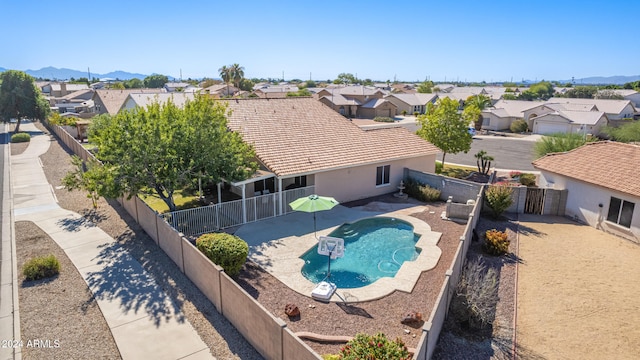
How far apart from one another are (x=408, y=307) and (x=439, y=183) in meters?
13.5

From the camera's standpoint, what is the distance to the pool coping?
45.0ft

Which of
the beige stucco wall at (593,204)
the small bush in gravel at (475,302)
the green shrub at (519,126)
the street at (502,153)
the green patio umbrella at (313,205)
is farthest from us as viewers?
the green shrub at (519,126)

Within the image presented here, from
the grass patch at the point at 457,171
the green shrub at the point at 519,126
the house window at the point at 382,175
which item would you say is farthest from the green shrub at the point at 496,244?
the green shrub at the point at 519,126

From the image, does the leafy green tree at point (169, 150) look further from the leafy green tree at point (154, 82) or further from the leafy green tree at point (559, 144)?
the leafy green tree at point (154, 82)

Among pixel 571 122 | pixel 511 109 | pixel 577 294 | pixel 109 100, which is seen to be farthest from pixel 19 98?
pixel 571 122

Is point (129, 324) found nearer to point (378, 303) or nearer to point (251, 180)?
point (378, 303)

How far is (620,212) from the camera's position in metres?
19.2

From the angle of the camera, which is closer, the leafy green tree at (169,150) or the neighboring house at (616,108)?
the leafy green tree at (169,150)

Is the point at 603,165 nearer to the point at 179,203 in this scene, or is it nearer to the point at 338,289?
the point at 338,289

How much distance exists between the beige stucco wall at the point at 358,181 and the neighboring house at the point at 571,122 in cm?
3745

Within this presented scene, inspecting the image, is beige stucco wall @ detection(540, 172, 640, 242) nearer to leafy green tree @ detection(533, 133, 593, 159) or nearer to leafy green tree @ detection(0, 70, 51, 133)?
leafy green tree @ detection(533, 133, 593, 159)

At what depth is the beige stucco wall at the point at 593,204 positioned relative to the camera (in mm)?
18562

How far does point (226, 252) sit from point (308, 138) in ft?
39.7

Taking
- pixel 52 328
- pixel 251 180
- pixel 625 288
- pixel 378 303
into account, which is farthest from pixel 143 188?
pixel 625 288
